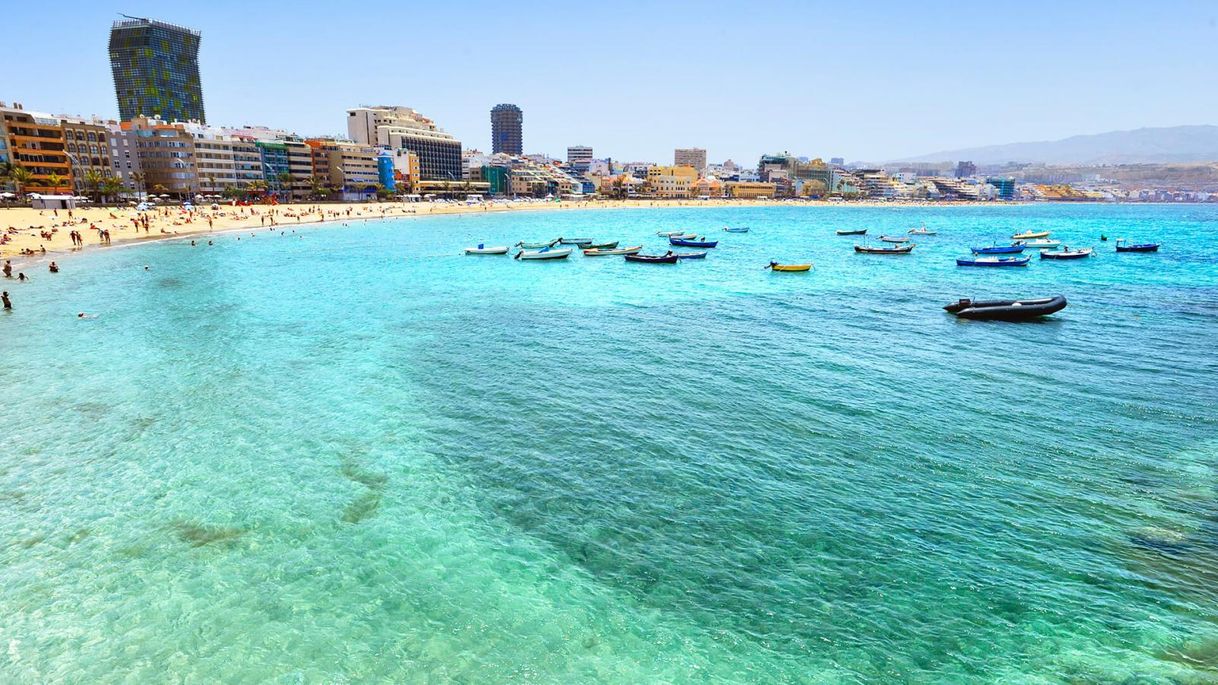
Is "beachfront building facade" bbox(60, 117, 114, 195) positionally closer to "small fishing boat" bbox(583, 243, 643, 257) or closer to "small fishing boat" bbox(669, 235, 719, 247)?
"small fishing boat" bbox(583, 243, 643, 257)

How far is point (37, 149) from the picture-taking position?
10638cm

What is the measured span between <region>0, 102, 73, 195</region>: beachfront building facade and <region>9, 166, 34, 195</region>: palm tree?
0.55 metres

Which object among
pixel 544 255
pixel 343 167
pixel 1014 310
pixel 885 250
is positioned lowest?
pixel 1014 310

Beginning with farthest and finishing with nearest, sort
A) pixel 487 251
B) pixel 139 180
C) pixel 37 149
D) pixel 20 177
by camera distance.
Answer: pixel 139 180 < pixel 37 149 < pixel 20 177 < pixel 487 251

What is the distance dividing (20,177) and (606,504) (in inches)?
5033

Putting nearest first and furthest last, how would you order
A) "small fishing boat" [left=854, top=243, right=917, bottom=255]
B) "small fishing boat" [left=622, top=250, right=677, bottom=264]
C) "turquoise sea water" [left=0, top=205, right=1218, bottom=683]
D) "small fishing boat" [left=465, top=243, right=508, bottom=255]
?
"turquoise sea water" [left=0, top=205, right=1218, bottom=683]
"small fishing boat" [left=622, top=250, right=677, bottom=264]
"small fishing boat" [left=465, top=243, right=508, bottom=255]
"small fishing boat" [left=854, top=243, right=917, bottom=255]

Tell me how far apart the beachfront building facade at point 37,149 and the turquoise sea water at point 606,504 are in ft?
320

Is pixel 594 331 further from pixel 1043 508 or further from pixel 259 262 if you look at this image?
pixel 259 262

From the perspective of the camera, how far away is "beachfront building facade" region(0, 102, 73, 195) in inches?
4035

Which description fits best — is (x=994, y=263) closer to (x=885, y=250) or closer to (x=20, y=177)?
(x=885, y=250)

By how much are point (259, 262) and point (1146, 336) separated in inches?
2851

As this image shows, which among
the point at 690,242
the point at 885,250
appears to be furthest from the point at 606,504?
the point at 885,250

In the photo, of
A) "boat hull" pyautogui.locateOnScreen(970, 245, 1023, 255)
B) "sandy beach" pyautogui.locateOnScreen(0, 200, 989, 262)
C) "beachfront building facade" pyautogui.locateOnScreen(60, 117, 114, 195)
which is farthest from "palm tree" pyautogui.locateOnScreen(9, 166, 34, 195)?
"boat hull" pyautogui.locateOnScreen(970, 245, 1023, 255)

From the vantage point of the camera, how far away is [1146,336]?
3428cm
